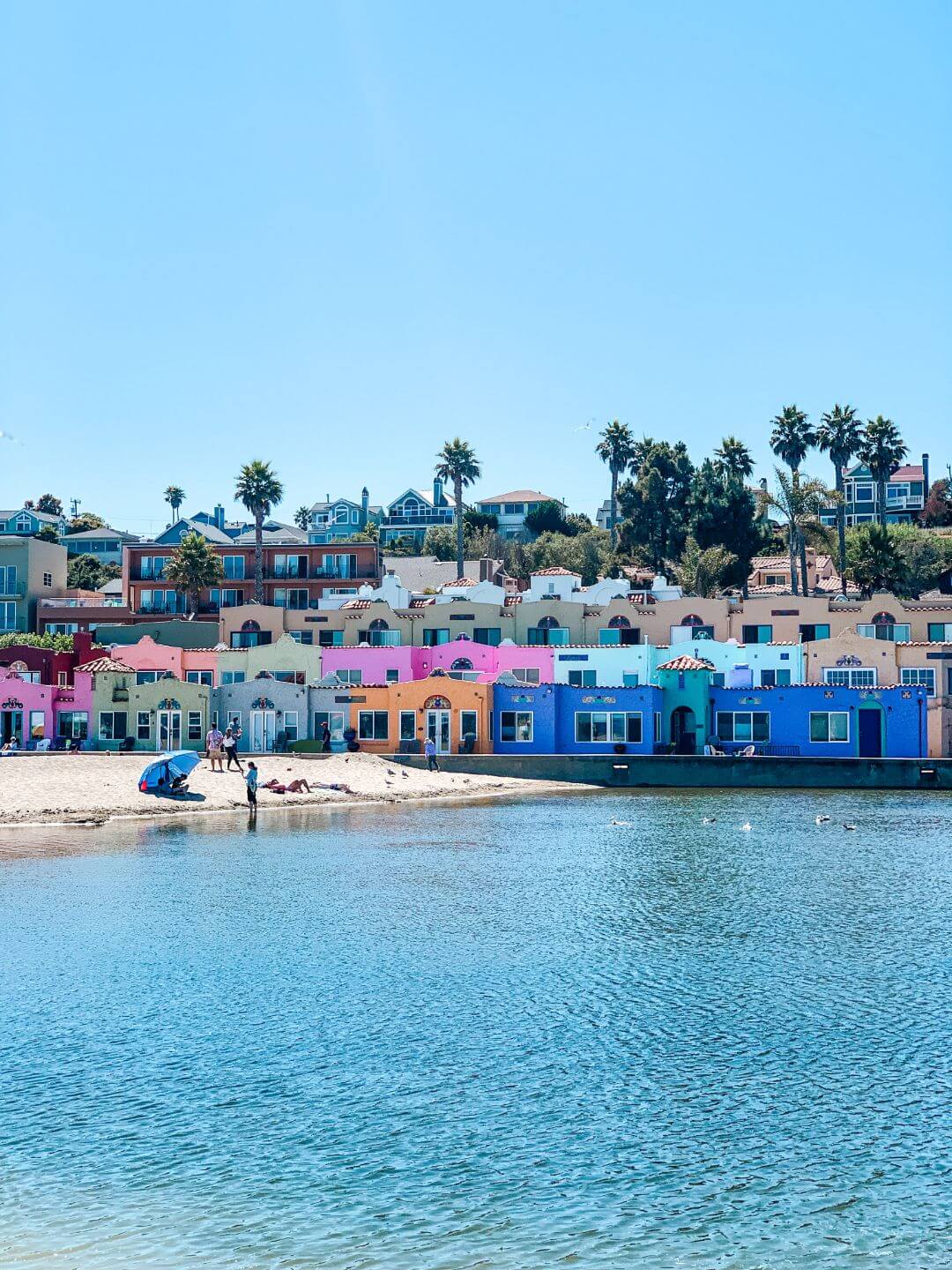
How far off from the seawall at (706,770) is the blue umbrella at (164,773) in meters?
16.1

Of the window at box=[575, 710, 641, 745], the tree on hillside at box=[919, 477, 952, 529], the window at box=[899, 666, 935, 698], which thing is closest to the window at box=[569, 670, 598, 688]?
the window at box=[575, 710, 641, 745]

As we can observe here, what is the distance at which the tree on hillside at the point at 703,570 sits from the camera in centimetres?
10762

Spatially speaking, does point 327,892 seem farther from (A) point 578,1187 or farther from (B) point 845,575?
(B) point 845,575

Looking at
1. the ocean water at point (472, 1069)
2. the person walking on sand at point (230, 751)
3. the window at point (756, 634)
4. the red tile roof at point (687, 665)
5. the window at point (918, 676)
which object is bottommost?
the ocean water at point (472, 1069)

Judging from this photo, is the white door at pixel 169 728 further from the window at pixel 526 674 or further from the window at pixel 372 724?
the window at pixel 526 674

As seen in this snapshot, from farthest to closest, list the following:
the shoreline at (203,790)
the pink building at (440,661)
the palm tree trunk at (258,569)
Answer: the palm tree trunk at (258,569) < the pink building at (440,661) < the shoreline at (203,790)

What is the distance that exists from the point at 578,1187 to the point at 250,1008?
9992mm

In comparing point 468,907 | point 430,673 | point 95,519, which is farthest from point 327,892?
point 95,519

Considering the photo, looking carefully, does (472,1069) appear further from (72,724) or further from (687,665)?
(72,724)

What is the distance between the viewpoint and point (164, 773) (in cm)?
5859

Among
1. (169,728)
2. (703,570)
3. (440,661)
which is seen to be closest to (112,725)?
(169,728)

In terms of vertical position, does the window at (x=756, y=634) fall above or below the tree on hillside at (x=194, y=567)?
below

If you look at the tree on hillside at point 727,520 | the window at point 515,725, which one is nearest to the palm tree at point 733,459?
the tree on hillside at point 727,520

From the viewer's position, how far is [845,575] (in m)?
108
